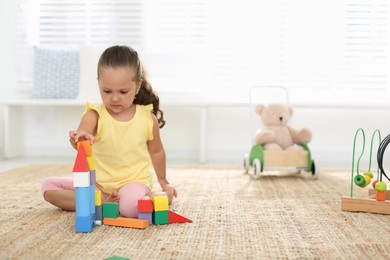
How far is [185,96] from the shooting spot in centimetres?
365

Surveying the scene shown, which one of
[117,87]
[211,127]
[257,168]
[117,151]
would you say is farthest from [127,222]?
[211,127]

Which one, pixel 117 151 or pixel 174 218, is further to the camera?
pixel 117 151

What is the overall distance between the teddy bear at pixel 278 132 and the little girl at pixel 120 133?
3.34 feet

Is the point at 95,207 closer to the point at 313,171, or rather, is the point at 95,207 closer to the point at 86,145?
the point at 86,145

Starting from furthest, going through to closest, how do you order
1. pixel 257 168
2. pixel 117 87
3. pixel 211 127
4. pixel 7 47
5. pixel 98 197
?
pixel 7 47
pixel 211 127
pixel 257 168
pixel 117 87
pixel 98 197

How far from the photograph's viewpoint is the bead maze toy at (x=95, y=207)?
4.19ft

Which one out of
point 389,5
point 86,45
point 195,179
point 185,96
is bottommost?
point 195,179

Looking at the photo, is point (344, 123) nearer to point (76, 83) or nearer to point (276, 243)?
point (76, 83)

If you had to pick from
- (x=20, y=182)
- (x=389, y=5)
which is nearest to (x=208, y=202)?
(x=20, y=182)

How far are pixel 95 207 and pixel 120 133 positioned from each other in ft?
0.84

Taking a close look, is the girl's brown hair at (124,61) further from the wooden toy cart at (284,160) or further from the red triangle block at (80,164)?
the wooden toy cart at (284,160)

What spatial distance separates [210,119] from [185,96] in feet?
0.73

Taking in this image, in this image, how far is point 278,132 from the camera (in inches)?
103

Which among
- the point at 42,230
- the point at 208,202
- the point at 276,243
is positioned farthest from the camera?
the point at 208,202
